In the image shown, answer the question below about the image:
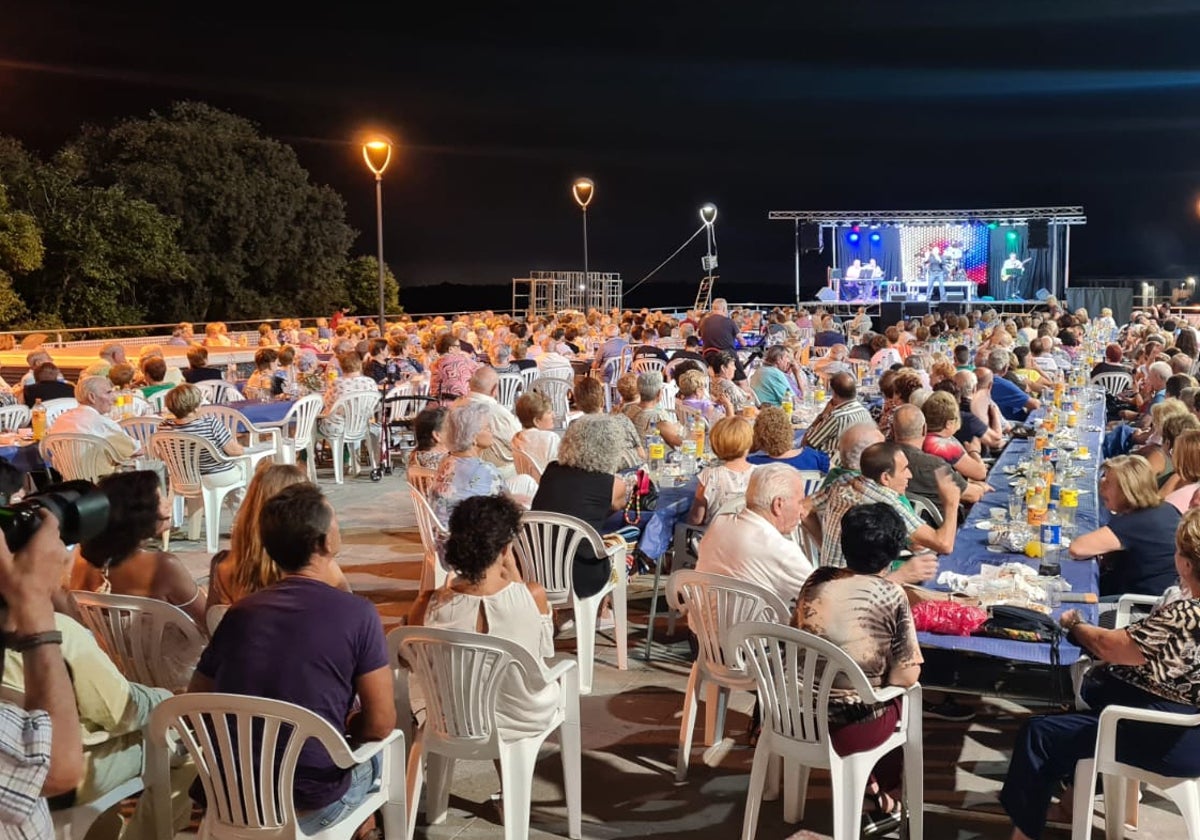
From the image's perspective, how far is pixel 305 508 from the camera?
113 inches

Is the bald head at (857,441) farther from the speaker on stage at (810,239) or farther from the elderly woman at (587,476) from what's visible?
the speaker on stage at (810,239)

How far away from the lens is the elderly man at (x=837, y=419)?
21.4 ft

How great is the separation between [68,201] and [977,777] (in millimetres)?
24112

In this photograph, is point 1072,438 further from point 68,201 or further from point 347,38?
point 347,38

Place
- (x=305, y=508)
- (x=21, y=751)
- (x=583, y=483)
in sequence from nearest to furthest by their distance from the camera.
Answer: (x=21, y=751) → (x=305, y=508) → (x=583, y=483)

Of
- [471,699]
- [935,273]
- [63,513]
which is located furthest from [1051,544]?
[935,273]

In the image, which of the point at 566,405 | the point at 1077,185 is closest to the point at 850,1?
the point at 1077,185

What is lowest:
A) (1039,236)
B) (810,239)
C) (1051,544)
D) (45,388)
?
(1051,544)

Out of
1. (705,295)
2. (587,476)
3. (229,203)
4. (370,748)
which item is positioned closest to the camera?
(370,748)

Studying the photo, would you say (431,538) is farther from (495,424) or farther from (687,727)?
(495,424)

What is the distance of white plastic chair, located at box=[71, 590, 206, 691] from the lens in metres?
3.26

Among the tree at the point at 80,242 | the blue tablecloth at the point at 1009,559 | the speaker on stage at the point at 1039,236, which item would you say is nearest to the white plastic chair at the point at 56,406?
the blue tablecloth at the point at 1009,559

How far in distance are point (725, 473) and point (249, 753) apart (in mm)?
2843

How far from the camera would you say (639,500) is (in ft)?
18.0
